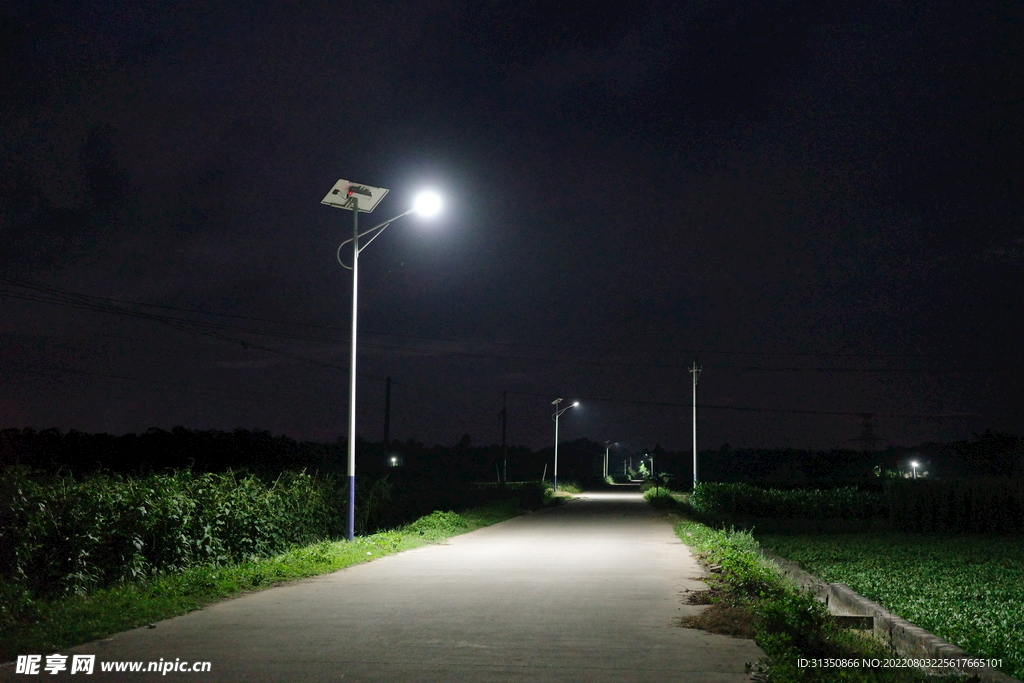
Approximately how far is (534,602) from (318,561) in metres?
5.23

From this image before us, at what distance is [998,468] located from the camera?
87938 mm

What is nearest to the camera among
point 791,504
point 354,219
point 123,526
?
point 123,526

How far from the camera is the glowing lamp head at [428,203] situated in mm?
17953

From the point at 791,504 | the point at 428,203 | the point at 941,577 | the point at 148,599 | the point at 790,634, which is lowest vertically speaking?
the point at 791,504

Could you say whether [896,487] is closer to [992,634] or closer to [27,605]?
[992,634]

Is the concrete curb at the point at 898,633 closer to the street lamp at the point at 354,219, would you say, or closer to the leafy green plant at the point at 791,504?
the street lamp at the point at 354,219

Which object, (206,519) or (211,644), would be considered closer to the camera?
(211,644)

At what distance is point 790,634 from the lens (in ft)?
24.1

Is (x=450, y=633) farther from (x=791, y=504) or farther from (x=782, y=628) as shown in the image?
(x=791, y=504)

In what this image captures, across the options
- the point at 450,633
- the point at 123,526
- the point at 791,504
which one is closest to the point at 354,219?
the point at 123,526

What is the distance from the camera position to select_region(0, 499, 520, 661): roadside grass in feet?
25.7

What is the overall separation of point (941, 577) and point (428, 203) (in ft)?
40.0


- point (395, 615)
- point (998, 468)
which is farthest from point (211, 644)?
point (998, 468)

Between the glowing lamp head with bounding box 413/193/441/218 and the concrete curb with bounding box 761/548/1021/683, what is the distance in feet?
33.6
